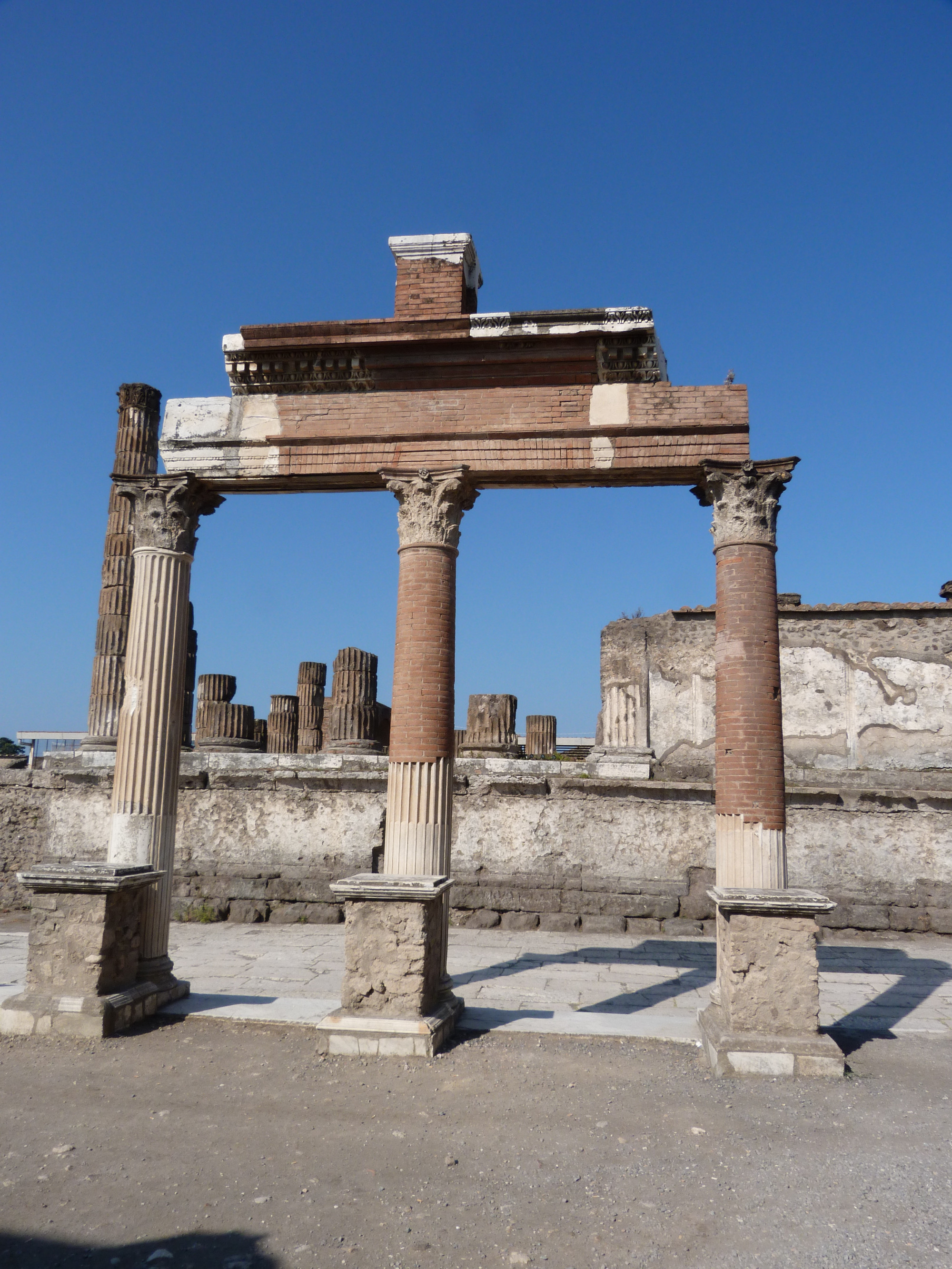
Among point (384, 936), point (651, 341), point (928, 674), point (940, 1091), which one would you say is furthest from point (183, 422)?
point (928, 674)

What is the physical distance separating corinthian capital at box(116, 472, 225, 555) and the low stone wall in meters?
4.93

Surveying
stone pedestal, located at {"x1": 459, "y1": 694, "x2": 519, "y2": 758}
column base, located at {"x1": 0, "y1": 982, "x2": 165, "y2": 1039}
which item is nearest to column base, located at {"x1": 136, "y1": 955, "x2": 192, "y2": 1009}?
column base, located at {"x1": 0, "y1": 982, "x2": 165, "y2": 1039}

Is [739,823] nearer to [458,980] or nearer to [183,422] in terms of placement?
[458,980]

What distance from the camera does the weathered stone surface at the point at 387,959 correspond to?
5.90 metres

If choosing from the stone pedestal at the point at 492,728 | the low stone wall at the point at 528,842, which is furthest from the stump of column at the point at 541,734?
the low stone wall at the point at 528,842

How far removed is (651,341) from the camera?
7.42 m

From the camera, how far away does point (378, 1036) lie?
19.0 ft

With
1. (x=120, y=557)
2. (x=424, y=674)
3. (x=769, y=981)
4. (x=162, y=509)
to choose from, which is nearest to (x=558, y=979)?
(x=769, y=981)

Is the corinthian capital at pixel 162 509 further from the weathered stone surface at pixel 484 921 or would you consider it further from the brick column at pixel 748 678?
the weathered stone surface at pixel 484 921

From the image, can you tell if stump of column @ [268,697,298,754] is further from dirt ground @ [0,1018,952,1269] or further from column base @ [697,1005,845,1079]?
column base @ [697,1005,845,1079]

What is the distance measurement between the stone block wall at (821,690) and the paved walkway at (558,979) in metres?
3.23

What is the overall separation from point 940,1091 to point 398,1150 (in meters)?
3.30

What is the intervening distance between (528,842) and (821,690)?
5.28m

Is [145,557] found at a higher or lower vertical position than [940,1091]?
higher
